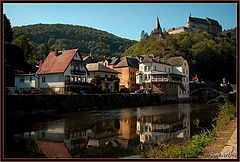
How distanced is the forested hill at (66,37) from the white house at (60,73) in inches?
206

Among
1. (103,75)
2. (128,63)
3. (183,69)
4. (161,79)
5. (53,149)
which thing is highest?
(128,63)

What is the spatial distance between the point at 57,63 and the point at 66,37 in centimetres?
1576

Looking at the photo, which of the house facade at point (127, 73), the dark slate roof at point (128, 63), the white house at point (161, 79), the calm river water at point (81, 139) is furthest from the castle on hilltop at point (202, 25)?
the calm river water at point (81, 139)

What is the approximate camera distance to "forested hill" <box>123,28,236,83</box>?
5074 centimetres

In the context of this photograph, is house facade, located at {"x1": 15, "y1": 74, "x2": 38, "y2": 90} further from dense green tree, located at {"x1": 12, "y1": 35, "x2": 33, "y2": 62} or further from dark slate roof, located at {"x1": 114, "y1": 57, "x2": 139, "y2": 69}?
dark slate roof, located at {"x1": 114, "y1": 57, "x2": 139, "y2": 69}

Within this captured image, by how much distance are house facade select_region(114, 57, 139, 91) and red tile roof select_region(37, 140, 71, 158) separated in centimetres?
3776

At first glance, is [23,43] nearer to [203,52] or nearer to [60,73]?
[60,73]

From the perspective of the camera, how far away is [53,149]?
432 inches

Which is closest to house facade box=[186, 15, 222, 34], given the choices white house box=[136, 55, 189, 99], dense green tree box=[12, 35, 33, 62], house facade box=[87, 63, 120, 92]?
white house box=[136, 55, 189, 99]

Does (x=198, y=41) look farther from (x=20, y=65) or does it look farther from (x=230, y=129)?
(x=230, y=129)

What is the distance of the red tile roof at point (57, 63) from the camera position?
32.7 meters

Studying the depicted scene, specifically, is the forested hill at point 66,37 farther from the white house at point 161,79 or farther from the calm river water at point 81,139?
the calm river water at point 81,139

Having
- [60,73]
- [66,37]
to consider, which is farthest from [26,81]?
[66,37]

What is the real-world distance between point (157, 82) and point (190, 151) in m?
38.5
